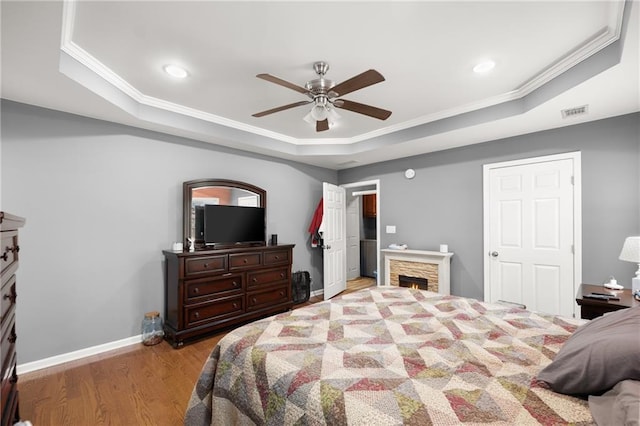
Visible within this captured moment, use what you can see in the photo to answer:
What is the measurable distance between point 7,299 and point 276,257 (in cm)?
283

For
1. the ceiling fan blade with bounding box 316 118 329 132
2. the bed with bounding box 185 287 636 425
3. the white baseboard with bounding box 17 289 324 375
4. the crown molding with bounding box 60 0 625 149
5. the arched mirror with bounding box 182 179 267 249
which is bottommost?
the white baseboard with bounding box 17 289 324 375

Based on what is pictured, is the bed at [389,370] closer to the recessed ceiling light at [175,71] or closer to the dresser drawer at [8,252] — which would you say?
the dresser drawer at [8,252]

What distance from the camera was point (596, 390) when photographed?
0.99 metres

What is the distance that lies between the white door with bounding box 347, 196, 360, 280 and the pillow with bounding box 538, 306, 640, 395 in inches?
211

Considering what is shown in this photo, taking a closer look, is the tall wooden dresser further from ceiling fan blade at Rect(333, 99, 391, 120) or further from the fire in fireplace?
the fire in fireplace

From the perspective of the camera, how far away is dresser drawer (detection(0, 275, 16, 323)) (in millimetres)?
1218

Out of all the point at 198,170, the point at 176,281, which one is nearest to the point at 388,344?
the point at 176,281

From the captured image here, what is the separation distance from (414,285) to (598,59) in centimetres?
318

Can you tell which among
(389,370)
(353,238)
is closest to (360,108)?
(389,370)

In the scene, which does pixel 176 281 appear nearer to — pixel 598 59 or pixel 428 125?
pixel 428 125

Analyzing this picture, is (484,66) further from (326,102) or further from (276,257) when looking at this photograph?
(276,257)

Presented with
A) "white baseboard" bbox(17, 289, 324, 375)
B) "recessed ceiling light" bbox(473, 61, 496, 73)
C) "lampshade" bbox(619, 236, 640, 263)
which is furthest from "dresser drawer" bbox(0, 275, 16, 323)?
"lampshade" bbox(619, 236, 640, 263)

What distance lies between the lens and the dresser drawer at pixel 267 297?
370 centimetres

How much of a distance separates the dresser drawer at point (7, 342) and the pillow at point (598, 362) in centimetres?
224
